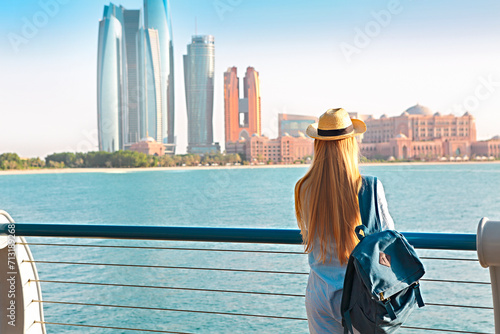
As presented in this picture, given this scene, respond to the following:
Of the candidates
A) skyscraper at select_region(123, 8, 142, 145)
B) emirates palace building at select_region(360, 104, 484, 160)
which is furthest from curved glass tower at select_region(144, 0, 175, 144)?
emirates palace building at select_region(360, 104, 484, 160)

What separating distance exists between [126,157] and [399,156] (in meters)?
45.9

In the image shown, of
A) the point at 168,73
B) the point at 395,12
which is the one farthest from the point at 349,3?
the point at 168,73

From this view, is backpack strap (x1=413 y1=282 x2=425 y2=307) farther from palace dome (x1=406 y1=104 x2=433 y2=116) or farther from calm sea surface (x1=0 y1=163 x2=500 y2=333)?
palace dome (x1=406 y1=104 x2=433 y2=116)

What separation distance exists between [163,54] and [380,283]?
116 meters

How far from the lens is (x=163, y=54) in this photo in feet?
369

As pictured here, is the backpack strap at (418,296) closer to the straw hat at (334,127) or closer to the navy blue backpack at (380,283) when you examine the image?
the navy blue backpack at (380,283)

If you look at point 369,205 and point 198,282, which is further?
point 198,282

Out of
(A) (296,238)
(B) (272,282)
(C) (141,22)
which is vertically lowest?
(B) (272,282)

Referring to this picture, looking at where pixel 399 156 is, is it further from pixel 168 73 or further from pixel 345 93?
pixel 168 73

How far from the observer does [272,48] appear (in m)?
86.6

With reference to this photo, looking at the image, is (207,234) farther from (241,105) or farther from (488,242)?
(241,105)

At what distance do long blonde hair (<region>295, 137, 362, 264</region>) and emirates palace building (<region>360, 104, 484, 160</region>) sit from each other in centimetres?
8660

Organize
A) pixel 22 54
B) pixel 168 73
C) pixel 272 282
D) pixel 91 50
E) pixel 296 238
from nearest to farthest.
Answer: pixel 296 238, pixel 272 282, pixel 22 54, pixel 91 50, pixel 168 73

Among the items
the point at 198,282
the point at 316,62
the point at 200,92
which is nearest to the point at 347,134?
the point at 198,282
